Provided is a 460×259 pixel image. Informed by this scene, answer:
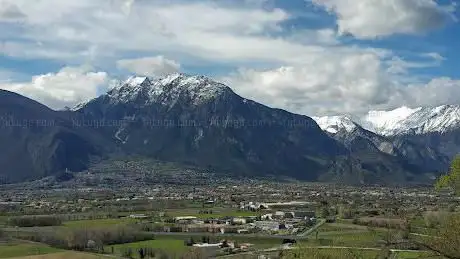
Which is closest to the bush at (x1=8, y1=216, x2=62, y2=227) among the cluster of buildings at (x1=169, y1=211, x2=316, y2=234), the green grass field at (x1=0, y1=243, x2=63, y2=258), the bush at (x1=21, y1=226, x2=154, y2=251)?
the bush at (x1=21, y1=226, x2=154, y2=251)

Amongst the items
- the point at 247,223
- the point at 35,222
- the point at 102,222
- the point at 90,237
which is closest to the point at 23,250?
the point at 90,237

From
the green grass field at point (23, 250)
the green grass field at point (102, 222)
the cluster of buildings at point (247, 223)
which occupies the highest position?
the green grass field at point (102, 222)

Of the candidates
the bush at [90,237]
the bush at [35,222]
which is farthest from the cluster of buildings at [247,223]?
the bush at [35,222]

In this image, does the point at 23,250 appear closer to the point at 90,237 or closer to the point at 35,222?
the point at 90,237

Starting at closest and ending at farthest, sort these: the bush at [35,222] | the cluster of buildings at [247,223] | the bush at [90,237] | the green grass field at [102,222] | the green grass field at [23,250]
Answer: the green grass field at [23,250], the bush at [90,237], the cluster of buildings at [247,223], the green grass field at [102,222], the bush at [35,222]

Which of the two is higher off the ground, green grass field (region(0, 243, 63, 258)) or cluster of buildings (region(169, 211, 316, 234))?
green grass field (region(0, 243, 63, 258))

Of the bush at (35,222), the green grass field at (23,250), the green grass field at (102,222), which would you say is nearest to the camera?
the green grass field at (23,250)

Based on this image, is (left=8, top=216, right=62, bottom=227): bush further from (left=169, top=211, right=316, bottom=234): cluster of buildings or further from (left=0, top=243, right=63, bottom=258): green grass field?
(left=0, top=243, right=63, bottom=258): green grass field

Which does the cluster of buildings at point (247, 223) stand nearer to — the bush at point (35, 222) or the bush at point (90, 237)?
the bush at point (90, 237)

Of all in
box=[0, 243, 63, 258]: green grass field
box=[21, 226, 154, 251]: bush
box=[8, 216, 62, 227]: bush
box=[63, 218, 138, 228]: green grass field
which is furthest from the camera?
box=[8, 216, 62, 227]: bush
